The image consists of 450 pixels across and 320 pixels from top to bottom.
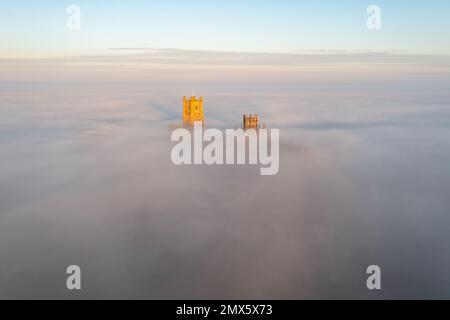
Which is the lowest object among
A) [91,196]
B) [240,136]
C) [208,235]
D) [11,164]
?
[208,235]

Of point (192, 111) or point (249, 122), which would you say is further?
point (192, 111)

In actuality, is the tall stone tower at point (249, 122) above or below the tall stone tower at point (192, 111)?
below

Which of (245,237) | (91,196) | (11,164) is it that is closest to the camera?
(245,237)

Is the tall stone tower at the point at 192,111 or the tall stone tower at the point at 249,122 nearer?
the tall stone tower at the point at 249,122

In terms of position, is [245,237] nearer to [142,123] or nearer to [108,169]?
[108,169]

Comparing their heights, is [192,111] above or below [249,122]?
above

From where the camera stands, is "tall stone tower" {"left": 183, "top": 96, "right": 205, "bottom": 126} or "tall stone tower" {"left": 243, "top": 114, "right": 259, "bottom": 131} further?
"tall stone tower" {"left": 183, "top": 96, "right": 205, "bottom": 126}

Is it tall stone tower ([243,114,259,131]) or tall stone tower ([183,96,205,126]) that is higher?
tall stone tower ([183,96,205,126])

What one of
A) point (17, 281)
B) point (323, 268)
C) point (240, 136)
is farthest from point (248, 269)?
point (240, 136)
